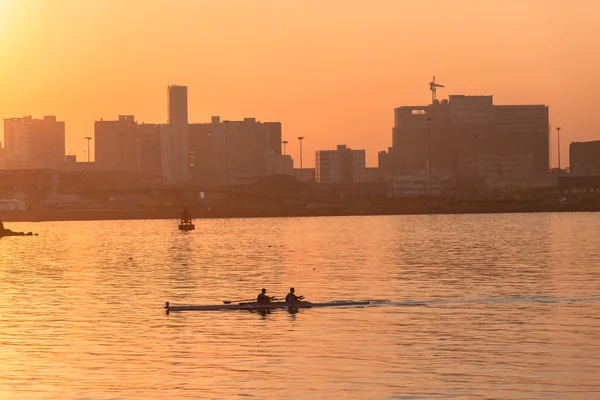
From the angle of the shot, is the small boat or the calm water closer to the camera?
the calm water

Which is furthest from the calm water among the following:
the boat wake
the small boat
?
the small boat

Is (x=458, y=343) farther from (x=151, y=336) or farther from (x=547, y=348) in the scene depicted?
(x=151, y=336)

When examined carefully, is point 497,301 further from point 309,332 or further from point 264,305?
point 309,332

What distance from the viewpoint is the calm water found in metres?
48.1

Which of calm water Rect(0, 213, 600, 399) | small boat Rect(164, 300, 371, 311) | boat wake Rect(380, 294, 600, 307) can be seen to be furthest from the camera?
boat wake Rect(380, 294, 600, 307)

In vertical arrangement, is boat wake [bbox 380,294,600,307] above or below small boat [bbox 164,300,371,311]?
below

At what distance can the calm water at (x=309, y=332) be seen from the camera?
48062 millimetres

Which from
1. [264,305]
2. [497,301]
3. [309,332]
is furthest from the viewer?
[497,301]

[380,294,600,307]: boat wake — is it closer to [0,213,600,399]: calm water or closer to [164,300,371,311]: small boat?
[0,213,600,399]: calm water

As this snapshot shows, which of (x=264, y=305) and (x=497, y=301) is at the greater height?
(x=264, y=305)

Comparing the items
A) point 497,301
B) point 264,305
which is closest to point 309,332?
point 264,305

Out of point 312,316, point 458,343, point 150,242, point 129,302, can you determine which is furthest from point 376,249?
point 458,343

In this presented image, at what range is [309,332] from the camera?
63.1 meters

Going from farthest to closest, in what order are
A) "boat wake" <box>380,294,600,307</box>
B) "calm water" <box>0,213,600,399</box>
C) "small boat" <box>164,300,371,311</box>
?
"boat wake" <box>380,294,600,307</box> → "small boat" <box>164,300,371,311</box> → "calm water" <box>0,213,600,399</box>
